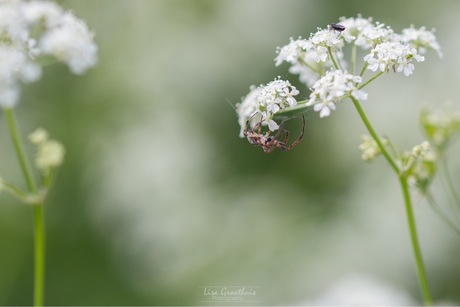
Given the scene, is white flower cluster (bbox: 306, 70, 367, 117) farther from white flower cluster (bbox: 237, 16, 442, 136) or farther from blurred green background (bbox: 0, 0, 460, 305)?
blurred green background (bbox: 0, 0, 460, 305)

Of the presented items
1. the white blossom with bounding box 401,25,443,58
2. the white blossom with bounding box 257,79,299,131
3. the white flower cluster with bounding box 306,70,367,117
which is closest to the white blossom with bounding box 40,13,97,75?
the white blossom with bounding box 257,79,299,131

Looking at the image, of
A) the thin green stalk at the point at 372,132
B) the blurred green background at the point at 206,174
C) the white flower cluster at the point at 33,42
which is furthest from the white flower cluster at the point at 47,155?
the blurred green background at the point at 206,174

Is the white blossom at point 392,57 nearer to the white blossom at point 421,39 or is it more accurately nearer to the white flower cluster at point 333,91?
the white flower cluster at point 333,91

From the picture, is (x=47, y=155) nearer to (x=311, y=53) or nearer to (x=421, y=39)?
(x=311, y=53)

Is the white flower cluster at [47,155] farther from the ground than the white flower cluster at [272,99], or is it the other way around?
the white flower cluster at [47,155]

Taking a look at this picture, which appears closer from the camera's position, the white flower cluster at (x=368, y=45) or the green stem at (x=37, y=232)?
the white flower cluster at (x=368, y=45)

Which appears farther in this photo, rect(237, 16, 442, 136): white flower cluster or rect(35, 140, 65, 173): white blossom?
rect(35, 140, 65, 173): white blossom

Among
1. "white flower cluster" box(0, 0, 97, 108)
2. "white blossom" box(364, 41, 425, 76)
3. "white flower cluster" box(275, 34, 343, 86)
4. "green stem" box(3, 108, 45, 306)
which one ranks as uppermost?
"white flower cluster" box(0, 0, 97, 108)
